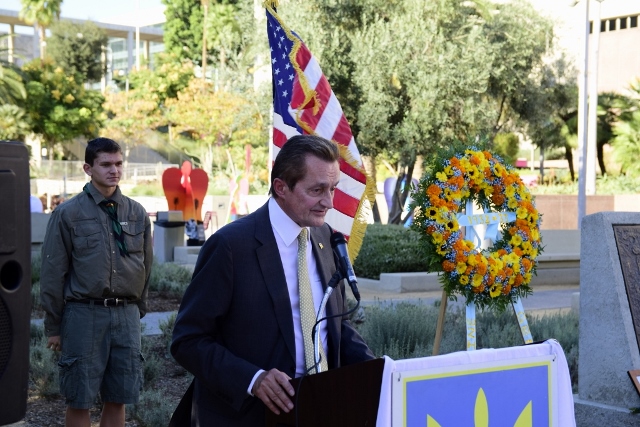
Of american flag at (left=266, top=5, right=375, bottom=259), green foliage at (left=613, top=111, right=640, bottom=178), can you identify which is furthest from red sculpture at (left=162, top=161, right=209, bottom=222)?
green foliage at (left=613, top=111, right=640, bottom=178)

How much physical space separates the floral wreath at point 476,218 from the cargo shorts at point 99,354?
2584mm

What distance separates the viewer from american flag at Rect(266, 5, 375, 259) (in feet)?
27.9

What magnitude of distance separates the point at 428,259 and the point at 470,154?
36.7 inches

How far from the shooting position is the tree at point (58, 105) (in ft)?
180

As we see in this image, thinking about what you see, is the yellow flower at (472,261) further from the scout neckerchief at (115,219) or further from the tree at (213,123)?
the tree at (213,123)

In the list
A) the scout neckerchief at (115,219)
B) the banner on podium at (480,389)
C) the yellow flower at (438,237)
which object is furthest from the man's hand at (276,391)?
the yellow flower at (438,237)

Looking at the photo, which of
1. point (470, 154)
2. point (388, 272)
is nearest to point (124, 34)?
point (388, 272)

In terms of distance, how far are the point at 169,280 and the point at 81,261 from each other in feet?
30.1

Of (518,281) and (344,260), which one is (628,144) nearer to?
(518,281)

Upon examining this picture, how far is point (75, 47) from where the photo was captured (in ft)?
230

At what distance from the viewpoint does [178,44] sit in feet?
217

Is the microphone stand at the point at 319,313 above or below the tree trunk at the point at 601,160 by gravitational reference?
below

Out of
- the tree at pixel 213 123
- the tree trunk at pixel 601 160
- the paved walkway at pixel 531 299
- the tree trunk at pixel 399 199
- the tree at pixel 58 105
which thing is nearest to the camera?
the paved walkway at pixel 531 299

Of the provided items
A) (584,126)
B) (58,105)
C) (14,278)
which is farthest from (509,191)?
(58,105)
